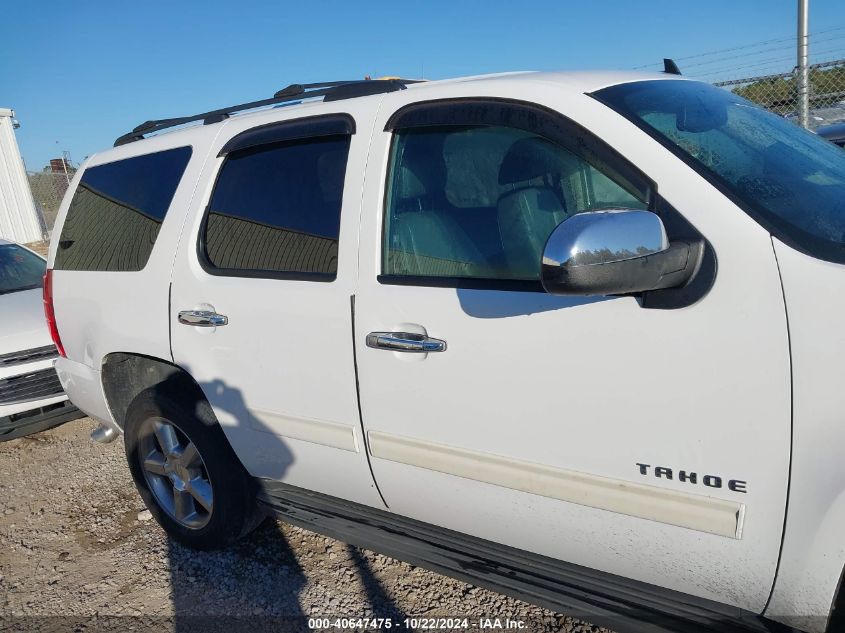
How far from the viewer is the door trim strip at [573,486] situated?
5.54 feet

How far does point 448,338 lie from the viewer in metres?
2.07

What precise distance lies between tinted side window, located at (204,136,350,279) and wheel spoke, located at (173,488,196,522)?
1.19m

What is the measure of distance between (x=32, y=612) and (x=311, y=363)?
1.87 meters

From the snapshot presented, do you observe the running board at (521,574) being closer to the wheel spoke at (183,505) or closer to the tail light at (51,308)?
the wheel spoke at (183,505)

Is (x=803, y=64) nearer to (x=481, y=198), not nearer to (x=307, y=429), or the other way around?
(x=481, y=198)

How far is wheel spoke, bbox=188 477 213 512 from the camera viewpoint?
3.09 metres

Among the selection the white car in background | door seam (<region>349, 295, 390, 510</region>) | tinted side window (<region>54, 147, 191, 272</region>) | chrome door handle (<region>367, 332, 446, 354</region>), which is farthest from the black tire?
the white car in background

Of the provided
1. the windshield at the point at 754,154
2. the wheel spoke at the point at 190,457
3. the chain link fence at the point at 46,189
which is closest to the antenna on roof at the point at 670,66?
the windshield at the point at 754,154

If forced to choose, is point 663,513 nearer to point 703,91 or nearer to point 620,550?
point 620,550

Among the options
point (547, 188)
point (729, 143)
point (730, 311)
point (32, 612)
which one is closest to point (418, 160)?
point (547, 188)

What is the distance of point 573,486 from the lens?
6.28 feet

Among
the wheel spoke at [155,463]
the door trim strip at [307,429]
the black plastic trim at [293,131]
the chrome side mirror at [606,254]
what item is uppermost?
the black plastic trim at [293,131]

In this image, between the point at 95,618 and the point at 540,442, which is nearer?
the point at 540,442

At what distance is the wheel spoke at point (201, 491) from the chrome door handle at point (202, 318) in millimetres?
803
